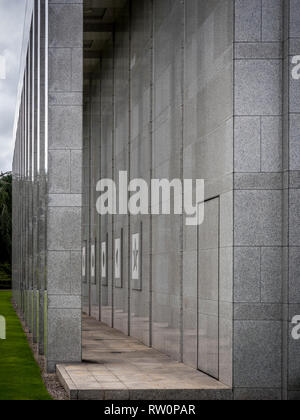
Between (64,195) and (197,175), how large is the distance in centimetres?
262

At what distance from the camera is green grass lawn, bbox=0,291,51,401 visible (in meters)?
12.7

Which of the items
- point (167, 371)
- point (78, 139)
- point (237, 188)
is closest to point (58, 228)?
point (78, 139)

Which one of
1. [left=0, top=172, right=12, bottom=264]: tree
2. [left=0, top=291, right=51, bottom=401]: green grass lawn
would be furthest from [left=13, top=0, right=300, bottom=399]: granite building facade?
[left=0, top=172, right=12, bottom=264]: tree

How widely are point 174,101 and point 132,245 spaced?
606cm
